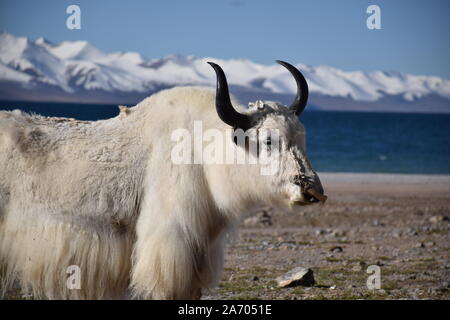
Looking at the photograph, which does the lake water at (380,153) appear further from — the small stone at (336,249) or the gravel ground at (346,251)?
the small stone at (336,249)

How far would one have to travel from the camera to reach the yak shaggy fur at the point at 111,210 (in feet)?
17.9

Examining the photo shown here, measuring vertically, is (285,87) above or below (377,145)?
above

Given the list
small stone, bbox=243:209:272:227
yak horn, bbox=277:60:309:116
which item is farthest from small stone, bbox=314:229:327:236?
yak horn, bbox=277:60:309:116

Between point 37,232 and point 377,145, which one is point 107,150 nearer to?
point 37,232

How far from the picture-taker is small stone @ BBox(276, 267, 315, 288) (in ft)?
26.3

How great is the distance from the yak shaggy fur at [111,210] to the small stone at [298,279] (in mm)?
2526

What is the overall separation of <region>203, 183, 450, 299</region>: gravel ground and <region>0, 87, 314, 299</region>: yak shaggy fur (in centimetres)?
86

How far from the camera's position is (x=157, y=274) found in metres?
5.37

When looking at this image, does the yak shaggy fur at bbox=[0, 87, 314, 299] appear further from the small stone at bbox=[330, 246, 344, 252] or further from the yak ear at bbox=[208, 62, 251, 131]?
the small stone at bbox=[330, 246, 344, 252]

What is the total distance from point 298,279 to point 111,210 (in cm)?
327

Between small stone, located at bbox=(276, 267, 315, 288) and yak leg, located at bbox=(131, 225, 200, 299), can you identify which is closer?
yak leg, located at bbox=(131, 225, 200, 299)

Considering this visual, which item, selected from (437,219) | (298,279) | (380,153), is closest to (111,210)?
(298,279)

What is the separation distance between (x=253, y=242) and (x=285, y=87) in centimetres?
17879
